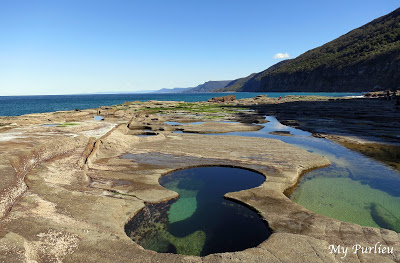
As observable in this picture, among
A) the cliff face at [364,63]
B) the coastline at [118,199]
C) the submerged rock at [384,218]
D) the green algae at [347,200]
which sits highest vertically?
the cliff face at [364,63]

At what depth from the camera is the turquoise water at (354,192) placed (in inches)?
478

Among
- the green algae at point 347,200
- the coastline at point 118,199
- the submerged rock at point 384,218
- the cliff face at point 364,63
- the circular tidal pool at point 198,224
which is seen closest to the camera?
the coastline at point 118,199

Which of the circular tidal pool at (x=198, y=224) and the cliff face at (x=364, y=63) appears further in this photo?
the cliff face at (x=364, y=63)

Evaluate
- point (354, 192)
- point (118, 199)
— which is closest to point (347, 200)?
point (354, 192)

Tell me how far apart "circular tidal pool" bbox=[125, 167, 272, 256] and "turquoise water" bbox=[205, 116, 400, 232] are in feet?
12.5

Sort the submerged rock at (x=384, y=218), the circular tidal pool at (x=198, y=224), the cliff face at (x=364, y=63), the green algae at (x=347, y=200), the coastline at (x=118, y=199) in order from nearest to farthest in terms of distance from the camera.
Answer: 1. the coastline at (x=118, y=199)
2. the circular tidal pool at (x=198, y=224)
3. the submerged rock at (x=384, y=218)
4. the green algae at (x=347, y=200)
5. the cliff face at (x=364, y=63)

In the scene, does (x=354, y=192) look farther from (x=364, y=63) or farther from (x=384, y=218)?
(x=364, y=63)

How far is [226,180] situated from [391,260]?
10334 mm

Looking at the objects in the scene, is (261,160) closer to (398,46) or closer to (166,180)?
(166,180)

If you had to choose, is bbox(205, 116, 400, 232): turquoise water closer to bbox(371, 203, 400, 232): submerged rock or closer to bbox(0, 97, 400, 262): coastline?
bbox(371, 203, 400, 232): submerged rock

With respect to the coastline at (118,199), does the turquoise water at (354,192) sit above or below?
below

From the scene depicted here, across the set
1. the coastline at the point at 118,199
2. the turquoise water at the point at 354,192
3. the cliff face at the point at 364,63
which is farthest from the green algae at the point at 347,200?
the cliff face at the point at 364,63

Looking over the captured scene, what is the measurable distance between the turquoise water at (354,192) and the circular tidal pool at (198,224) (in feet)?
12.5

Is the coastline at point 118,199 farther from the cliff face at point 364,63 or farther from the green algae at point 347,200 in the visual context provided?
the cliff face at point 364,63
